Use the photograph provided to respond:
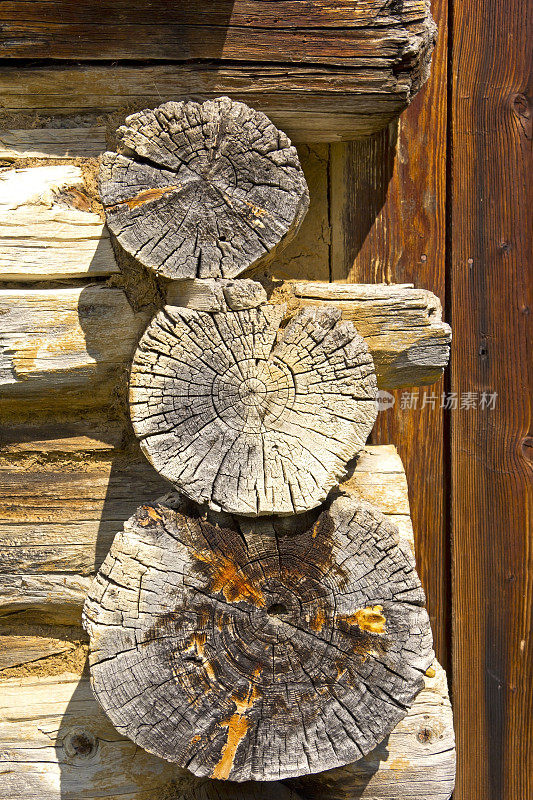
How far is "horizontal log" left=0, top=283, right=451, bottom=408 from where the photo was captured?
1666 mm

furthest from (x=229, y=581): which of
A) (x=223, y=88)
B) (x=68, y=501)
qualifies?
(x=223, y=88)

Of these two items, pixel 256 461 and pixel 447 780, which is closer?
pixel 256 461

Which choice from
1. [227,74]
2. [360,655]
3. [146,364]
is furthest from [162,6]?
[360,655]

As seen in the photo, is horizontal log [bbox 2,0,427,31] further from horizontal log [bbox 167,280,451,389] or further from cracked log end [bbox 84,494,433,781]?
cracked log end [bbox 84,494,433,781]

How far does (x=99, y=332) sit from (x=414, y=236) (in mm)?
1086

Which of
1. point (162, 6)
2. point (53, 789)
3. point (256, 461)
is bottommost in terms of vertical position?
point (53, 789)

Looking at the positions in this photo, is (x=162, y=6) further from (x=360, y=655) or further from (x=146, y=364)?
(x=360, y=655)

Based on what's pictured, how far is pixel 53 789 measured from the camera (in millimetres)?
1670

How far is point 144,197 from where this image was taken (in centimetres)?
144

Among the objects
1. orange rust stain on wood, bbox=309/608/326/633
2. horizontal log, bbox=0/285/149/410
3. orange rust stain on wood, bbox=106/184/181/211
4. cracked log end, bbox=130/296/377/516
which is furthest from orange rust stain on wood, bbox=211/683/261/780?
orange rust stain on wood, bbox=106/184/181/211

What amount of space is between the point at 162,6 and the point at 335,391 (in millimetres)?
1123

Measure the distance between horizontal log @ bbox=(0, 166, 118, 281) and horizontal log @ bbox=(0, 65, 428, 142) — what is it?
24cm

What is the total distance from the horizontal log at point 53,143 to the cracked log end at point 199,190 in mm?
309

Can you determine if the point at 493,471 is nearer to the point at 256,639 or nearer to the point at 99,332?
the point at 256,639
